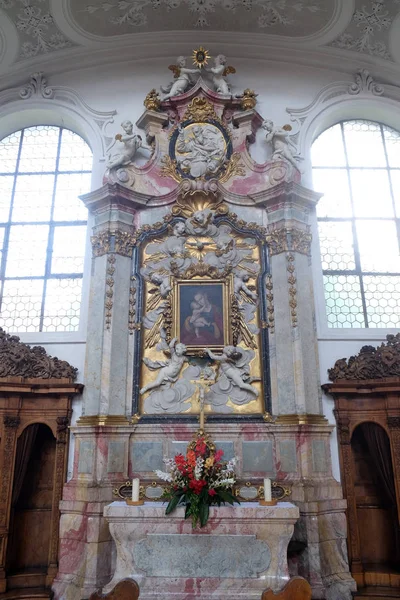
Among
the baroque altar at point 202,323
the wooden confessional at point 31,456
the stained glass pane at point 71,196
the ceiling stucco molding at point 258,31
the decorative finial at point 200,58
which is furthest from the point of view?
the stained glass pane at point 71,196

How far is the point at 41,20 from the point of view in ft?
28.9

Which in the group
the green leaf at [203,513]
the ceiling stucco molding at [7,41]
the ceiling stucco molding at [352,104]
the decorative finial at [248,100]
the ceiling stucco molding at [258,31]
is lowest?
the green leaf at [203,513]

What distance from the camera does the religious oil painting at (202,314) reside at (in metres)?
7.38

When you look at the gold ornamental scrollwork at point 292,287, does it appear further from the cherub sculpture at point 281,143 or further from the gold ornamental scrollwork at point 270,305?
the cherub sculpture at point 281,143

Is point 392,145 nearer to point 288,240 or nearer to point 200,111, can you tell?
point 288,240

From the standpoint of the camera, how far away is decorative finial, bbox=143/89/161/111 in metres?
8.62

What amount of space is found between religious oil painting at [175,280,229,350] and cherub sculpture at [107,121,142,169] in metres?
2.15

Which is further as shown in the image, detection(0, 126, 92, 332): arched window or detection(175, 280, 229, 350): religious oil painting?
detection(0, 126, 92, 332): arched window

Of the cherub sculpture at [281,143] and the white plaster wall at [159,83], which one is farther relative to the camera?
the white plaster wall at [159,83]

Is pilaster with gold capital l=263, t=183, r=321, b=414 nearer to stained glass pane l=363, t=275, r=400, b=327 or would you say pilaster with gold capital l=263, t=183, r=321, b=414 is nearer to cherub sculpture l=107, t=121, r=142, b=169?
stained glass pane l=363, t=275, r=400, b=327

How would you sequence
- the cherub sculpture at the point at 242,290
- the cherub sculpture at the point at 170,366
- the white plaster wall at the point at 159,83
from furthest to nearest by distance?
the white plaster wall at the point at 159,83 < the cherub sculpture at the point at 242,290 < the cherub sculpture at the point at 170,366

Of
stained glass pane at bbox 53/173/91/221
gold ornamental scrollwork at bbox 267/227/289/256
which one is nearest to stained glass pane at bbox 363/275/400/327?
gold ornamental scrollwork at bbox 267/227/289/256

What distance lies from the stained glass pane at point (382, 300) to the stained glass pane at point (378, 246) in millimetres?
194

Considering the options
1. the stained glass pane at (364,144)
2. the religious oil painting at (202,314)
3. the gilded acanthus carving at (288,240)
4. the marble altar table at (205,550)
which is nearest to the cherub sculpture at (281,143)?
the gilded acanthus carving at (288,240)
